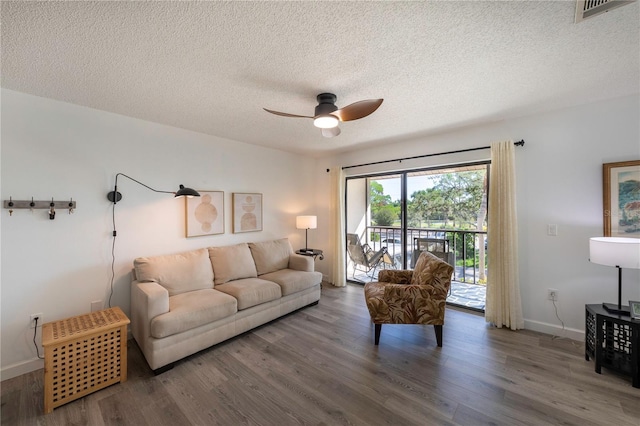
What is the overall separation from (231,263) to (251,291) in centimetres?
60

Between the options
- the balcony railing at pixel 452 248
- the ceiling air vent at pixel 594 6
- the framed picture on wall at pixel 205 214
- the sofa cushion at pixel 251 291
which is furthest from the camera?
the balcony railing at pixel 452 248

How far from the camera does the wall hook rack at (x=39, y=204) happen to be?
6.92ft

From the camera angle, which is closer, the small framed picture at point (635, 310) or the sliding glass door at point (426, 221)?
the small framed picture at point (635, 310)

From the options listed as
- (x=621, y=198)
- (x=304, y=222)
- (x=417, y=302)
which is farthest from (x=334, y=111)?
(x=621, y=198)

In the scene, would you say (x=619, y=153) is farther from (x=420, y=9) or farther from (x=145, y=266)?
(x=145, y=266)

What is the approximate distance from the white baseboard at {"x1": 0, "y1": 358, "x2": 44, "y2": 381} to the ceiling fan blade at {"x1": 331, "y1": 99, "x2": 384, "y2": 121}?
3384 millimetres

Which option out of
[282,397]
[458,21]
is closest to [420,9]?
[458,21]

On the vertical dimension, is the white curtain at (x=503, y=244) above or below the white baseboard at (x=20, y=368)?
above

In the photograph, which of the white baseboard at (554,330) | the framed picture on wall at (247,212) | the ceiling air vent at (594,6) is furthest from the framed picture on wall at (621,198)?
the framed picture on wall at (247,212)

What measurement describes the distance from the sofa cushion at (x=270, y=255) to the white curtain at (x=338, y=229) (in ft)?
3.12

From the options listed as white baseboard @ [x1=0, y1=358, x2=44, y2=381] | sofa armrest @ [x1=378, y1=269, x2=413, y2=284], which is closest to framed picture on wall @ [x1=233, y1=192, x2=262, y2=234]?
sofa armrest @ [x1=378, y1=269, x2=413, y2=284]

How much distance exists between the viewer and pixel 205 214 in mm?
3406

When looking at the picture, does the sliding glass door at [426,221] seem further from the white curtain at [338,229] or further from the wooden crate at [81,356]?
the wooden crate at [81,356]

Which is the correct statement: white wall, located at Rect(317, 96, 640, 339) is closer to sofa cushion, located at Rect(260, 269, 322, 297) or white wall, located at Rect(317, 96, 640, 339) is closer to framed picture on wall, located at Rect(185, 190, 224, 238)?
sofa cushion, located at Rect(260, 269, 322, 297)
